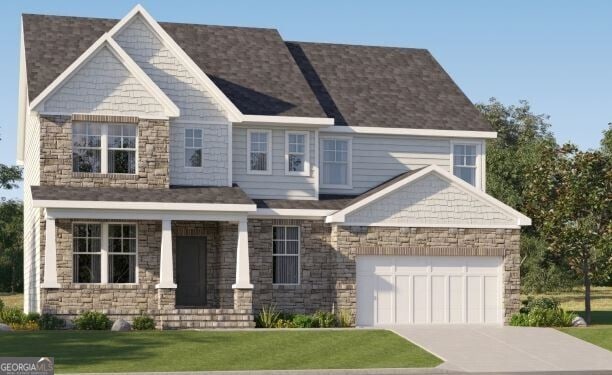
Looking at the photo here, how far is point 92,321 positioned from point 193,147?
6813 mm

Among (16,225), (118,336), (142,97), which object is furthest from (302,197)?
(16,225)

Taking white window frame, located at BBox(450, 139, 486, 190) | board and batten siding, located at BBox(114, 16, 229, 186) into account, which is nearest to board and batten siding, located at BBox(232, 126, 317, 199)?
board and batten siding, located at BBox(114, 16, 229, 186)

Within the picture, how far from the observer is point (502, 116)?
86.8 meters

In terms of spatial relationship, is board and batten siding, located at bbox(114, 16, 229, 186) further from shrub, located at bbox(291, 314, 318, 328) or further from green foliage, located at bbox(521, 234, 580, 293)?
green foliage, located at bbox(521, 234, 580, 293)

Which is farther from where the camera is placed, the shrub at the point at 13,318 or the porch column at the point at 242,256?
the porch column at the point at 242,256

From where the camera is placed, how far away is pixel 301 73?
41188 millimetres

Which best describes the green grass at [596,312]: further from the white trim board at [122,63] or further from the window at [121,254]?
the white trim board at [122,63]

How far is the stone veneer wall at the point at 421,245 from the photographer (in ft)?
123

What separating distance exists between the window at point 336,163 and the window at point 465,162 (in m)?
3.81

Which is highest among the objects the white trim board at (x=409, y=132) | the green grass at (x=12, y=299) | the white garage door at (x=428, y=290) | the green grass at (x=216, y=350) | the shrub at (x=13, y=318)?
the white trim board at (x=409, y=132)

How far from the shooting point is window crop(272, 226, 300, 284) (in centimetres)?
3834

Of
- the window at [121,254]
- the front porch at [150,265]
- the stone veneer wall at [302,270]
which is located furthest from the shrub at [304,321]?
the window at [121,254]

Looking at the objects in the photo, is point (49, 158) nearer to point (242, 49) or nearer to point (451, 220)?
point (242, 49)

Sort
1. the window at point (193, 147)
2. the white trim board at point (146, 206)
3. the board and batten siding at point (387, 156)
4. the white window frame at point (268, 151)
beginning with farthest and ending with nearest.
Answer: the board and batten siding at point (387, 156), the white window frame at point (268, 151), the window at point (193, 147), the white trim board at point (146, 206)
